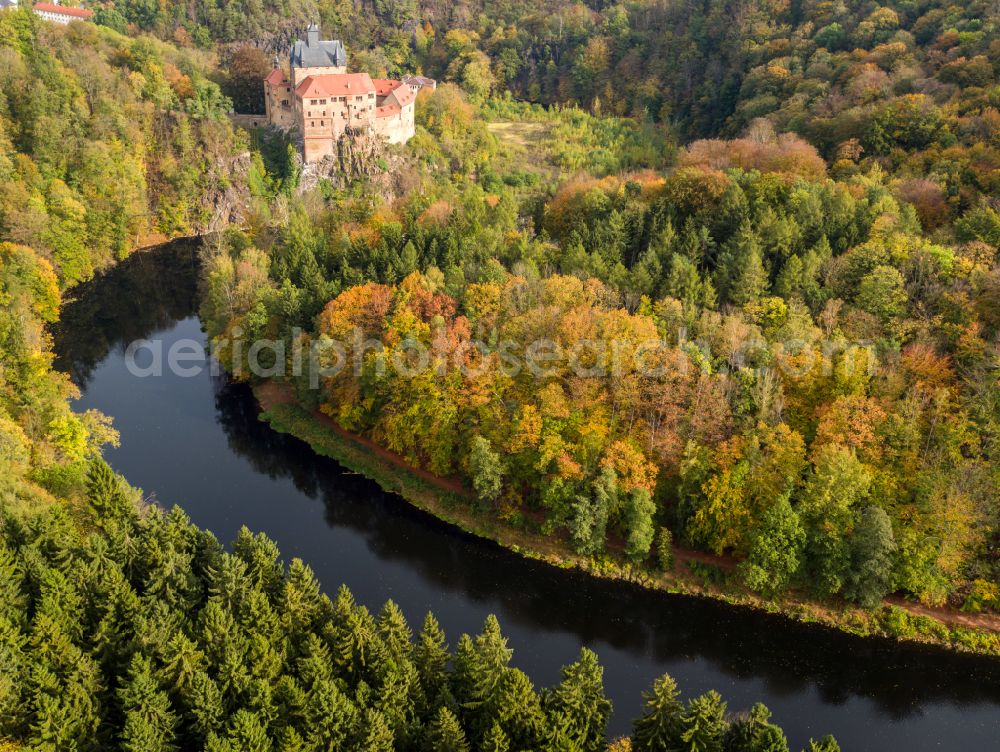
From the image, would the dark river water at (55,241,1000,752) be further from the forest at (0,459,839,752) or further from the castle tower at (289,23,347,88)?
the castle tower at (289,23,347,88)

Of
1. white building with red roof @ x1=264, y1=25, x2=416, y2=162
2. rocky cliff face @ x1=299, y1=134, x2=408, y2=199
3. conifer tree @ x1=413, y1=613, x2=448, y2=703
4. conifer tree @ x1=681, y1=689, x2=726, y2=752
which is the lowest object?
conifer tree @ x1=413, y1=613, x2=448, y2=703

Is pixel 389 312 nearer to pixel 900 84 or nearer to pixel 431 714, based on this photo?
pixel 431 714

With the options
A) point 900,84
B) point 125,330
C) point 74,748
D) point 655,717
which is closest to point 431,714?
point 655,717

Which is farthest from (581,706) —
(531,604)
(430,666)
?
(531,604)

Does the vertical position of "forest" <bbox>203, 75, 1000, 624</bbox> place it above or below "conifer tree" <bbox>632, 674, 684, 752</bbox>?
above

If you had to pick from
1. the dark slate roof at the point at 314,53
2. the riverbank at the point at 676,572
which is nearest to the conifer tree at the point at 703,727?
the riverbank at the point at 676,572

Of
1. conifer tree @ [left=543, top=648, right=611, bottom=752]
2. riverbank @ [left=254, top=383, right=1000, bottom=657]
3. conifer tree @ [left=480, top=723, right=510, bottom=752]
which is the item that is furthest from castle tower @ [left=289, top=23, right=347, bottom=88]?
Answer: conifer tree @ [left=480, top=723, right=510, bottom=752]

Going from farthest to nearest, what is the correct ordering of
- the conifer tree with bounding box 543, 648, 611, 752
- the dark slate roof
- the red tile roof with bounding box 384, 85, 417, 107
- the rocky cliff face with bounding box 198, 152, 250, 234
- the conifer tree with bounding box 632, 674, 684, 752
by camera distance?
the red tile roof with bounding box 384, 85, 417, 107 < the dark slate roof < the rocky cliff face with bounding box 198, 152, 250, 234 < the conifer tree with bounding box 632, 674, 684, 752 < the conifer tree with bounding box 543, 648, 611, 752

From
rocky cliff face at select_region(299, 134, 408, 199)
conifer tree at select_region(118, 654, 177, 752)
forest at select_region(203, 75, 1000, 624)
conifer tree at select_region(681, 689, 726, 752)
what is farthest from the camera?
rocky cliff face at select_region(299, 134, 408, 199)
